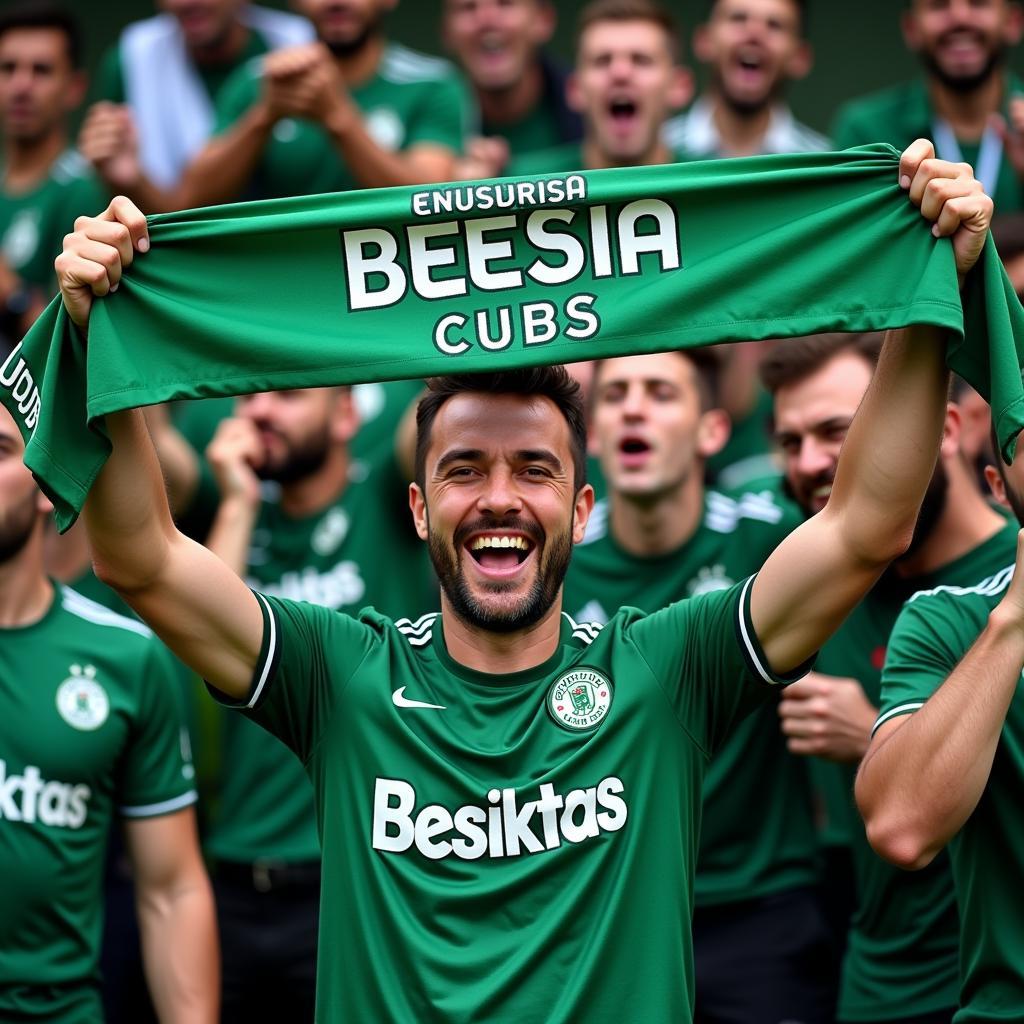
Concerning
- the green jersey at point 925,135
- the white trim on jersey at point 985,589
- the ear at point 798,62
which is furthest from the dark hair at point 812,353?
the ear at point 798,62

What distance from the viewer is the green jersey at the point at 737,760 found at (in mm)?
5207

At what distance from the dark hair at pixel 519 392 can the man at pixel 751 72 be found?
3891 mm

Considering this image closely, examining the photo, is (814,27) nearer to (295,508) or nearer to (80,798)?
(295,508)

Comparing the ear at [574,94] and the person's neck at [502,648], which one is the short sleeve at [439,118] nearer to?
the ear at [574,94]

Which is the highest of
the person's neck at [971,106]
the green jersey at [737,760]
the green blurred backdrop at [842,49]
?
the green blurred backdrop at [842,49]

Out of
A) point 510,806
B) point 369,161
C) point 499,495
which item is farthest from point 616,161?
point 510,806

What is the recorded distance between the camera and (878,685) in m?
4.89

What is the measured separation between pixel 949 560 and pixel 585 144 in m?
3.53

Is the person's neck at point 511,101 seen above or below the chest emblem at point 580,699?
above

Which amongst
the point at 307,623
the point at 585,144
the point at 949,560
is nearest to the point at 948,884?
the point at 949,560

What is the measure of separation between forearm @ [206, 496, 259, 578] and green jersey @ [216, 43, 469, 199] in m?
1.68

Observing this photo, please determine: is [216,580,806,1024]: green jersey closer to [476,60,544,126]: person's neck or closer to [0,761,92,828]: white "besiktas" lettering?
[0,761,92,828]: white "besiktas" lettering

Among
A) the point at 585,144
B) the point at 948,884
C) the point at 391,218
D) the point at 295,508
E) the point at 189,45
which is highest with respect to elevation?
the point at 189,45

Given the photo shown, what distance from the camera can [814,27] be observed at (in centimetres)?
1057
